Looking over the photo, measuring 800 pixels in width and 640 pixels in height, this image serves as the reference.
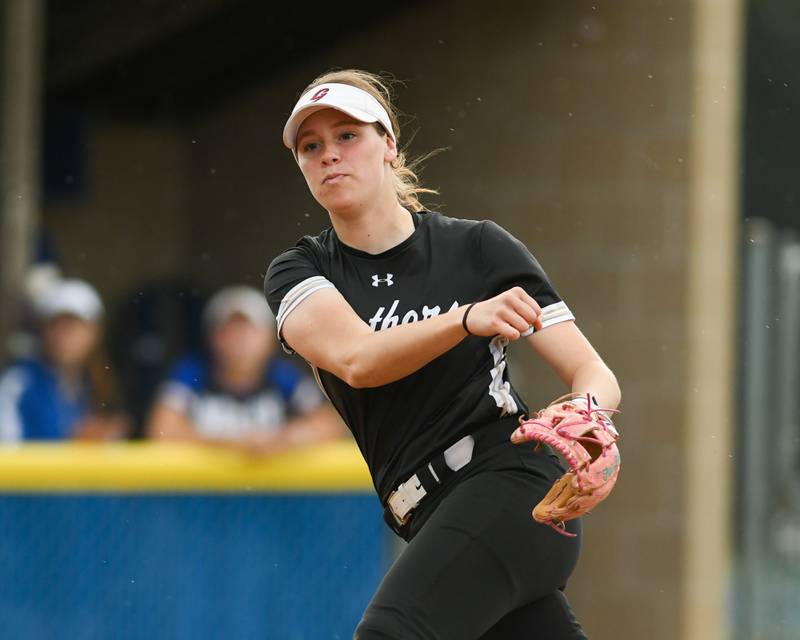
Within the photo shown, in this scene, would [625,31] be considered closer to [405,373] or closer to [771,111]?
[771,111]

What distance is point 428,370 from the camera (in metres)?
3.70

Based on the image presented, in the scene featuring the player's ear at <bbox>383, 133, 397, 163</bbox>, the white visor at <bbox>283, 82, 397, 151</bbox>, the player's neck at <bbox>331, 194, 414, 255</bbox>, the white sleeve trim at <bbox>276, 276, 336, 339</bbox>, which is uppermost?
the white visor at <bbox>283, 82, 397, 151</bbox>

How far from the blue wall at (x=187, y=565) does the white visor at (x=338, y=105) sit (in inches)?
126

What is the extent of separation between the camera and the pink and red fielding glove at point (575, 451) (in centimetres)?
333

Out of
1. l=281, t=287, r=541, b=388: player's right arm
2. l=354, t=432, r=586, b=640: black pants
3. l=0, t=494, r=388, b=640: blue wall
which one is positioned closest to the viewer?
l=281, t=287, r=541, b=388: player's right arm

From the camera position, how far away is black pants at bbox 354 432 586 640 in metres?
3.40

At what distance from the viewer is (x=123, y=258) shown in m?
16.1

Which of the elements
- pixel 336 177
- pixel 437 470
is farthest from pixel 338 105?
pixel 437 470

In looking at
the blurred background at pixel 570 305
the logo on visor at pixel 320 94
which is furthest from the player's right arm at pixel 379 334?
the blurred background at pixel 570 305

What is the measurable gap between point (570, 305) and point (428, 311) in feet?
19.7

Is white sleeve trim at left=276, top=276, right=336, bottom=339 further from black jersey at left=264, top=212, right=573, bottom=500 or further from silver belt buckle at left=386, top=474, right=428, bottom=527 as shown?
silver belt buckle at left=386, top=474, right=428, bottom=527

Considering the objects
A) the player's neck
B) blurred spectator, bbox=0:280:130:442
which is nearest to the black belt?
the player's neck

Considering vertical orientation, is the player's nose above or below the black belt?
above

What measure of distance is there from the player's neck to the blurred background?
3042mm
